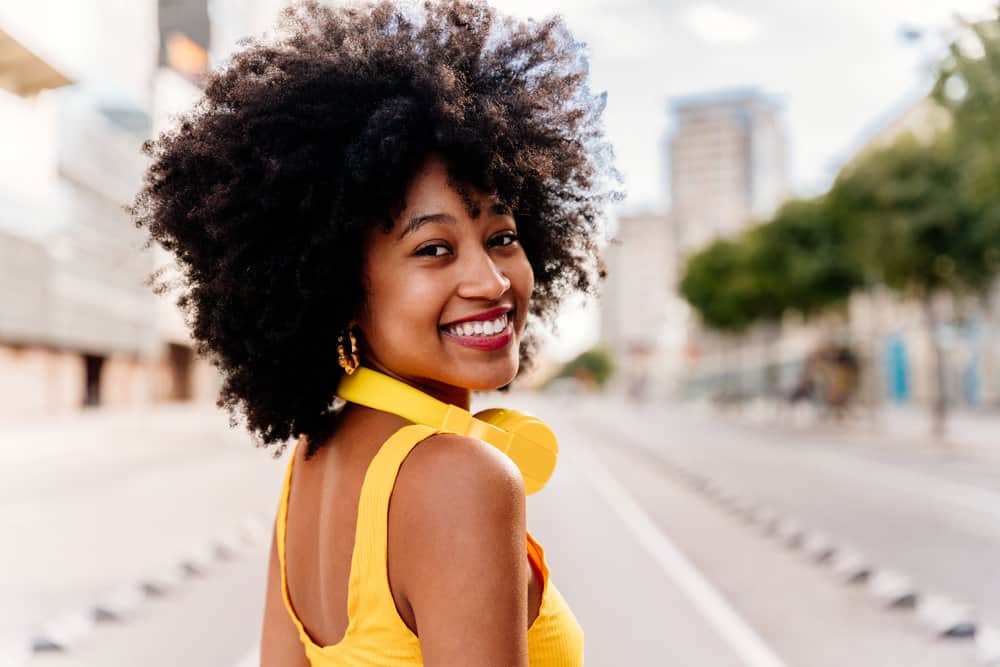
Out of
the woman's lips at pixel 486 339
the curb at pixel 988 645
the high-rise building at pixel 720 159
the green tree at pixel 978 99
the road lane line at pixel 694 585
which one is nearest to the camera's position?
the woman's lips at pixel 486 339

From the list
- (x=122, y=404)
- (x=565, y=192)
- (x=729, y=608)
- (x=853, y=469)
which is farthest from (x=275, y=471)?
(x=122, y=404)

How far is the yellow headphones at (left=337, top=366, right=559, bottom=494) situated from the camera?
4.76ft

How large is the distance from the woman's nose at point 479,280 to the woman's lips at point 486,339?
6cm

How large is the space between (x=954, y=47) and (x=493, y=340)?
12.1 meters

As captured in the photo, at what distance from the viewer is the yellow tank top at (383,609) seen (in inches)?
52.5

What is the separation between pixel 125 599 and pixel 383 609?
20.7ft

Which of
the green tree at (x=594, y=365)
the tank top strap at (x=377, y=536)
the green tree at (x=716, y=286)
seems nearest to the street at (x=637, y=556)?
the tank top strap at (x=377, y=536)

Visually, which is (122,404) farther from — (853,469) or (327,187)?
(327,187)

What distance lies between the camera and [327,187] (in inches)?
66.1

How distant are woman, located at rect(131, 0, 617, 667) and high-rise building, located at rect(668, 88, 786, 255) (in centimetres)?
18043

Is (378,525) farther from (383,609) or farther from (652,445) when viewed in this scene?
(652,445)

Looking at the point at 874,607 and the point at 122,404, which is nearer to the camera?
the point at 874,607

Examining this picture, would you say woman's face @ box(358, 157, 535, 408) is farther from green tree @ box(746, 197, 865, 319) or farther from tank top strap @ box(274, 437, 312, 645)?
green tree @ box(746, 197, 865, 319)

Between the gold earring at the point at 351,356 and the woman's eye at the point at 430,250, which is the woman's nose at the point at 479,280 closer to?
the woman's eye at the point at 430,250
